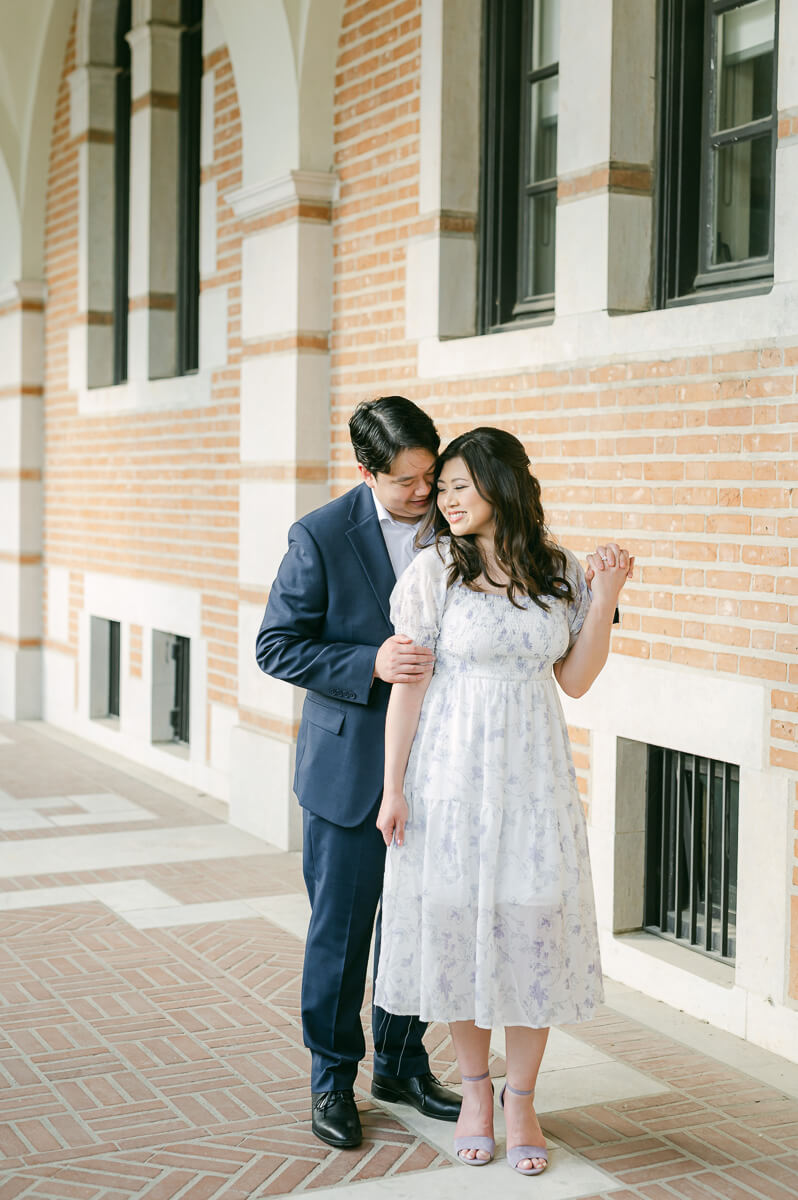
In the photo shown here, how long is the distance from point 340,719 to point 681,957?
2140 mm

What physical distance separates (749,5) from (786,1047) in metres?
3.76

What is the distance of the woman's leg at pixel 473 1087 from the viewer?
12.3 ft

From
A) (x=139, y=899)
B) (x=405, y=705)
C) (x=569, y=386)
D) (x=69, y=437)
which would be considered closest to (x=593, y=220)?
(x=569, y=386)

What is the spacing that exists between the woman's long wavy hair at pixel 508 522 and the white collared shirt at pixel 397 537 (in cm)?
29

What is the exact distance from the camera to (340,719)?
394cm

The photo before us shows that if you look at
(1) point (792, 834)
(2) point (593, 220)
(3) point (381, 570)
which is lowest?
(1) point (792, 834)

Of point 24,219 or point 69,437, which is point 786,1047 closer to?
point 69,437

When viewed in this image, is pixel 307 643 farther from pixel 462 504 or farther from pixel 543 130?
pixel 543 130

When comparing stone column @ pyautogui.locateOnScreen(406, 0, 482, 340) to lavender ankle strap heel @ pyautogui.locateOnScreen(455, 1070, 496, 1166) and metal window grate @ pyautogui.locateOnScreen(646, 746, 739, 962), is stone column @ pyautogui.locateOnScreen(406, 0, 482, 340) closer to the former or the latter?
metal window grate @ pyautogui.locateOnScreen(646, 746, 739, 962)

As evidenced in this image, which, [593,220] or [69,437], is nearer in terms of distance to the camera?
[593,220]

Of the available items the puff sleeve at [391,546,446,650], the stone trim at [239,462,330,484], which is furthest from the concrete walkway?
the stone trim at [239,462,330,484]

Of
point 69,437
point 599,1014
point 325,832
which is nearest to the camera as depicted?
point 325,832

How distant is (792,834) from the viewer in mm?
4703

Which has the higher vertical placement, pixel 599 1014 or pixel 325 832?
pixel 325 832
